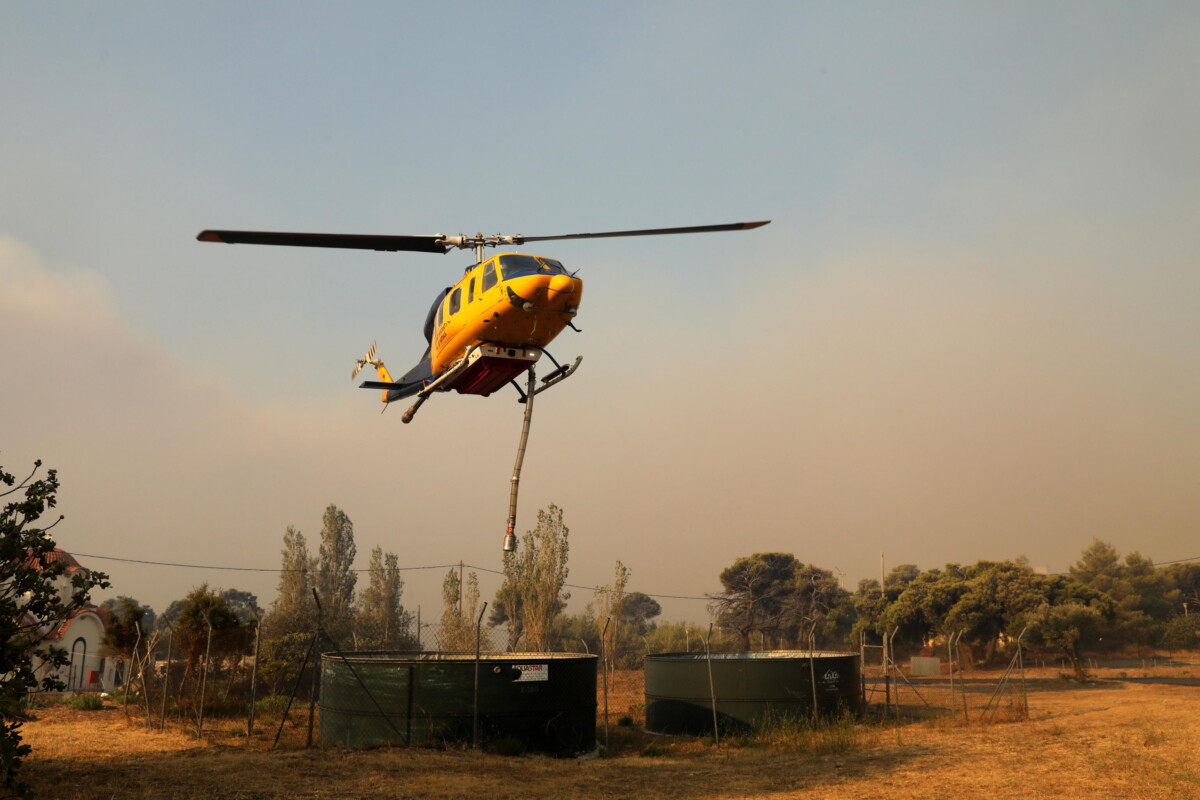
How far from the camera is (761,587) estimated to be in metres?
69.1

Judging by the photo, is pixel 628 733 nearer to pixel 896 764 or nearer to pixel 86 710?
pixel 896 764

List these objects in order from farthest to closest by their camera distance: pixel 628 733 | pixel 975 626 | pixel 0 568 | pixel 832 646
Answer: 1. pixel 832 646
2. pixel 975 626
3. pixel 628 733
4. pixel 0 568

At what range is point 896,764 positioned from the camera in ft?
57.3

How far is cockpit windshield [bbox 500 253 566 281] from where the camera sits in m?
14.2

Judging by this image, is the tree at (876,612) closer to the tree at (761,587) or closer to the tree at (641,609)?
the tree at (761,587)

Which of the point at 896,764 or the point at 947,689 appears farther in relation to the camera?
the point at 947,689

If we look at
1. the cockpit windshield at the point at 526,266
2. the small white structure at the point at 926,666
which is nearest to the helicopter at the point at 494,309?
the cockpit windshield at the point at 526,266

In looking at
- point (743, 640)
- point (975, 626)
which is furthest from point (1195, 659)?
point (743, 640)

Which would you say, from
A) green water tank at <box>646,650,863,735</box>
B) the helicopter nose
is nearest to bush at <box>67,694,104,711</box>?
green water tank at <box>646,650,863,735</box>

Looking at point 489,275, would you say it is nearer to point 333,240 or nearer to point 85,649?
point 333,240

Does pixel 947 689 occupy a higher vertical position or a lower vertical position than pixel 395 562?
lower

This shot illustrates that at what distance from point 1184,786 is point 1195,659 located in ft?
173

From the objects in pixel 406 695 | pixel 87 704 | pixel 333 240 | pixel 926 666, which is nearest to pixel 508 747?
pixel 406 695

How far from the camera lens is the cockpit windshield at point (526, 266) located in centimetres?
1422
